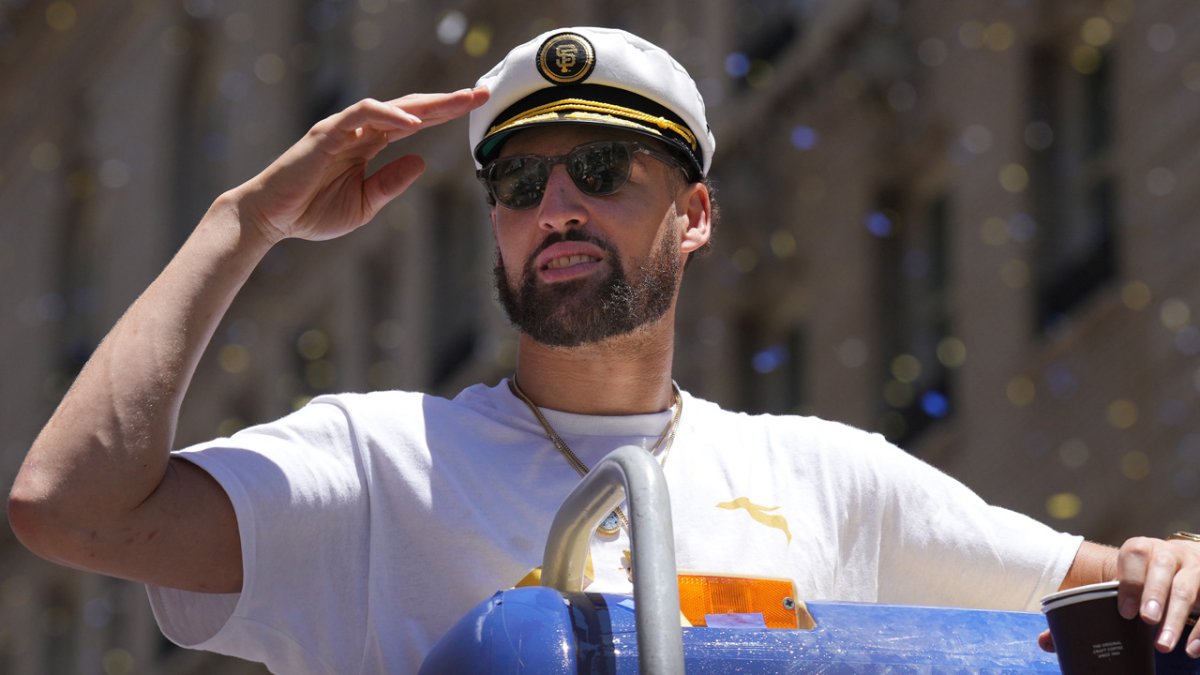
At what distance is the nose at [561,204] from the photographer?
353cm

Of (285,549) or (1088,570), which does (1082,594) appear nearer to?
(1088,570)

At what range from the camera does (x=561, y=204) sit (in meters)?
3.54

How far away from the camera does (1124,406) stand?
33.7ft

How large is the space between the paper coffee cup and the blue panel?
0.43 feet

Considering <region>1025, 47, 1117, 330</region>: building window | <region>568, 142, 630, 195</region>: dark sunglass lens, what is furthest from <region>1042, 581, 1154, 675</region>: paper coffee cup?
<region>1025, 47, 1117, 330</region>: building window

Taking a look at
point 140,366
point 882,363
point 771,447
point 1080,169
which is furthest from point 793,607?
point 882,363

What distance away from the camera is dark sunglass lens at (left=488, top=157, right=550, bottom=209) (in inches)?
141

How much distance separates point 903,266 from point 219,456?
951 cm

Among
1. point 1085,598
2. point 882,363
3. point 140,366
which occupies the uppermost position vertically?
point 140,366

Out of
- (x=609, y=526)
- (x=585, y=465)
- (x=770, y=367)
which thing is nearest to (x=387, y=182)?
(x=585, y=465)

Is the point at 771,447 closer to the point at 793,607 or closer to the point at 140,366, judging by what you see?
the point at 793,607

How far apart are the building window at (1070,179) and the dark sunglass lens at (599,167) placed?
7.28 meters

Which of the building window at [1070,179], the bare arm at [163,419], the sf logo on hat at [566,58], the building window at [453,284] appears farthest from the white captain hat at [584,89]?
the building window at [453,284]

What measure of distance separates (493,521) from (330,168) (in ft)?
1.90
